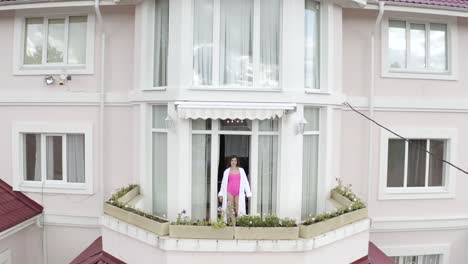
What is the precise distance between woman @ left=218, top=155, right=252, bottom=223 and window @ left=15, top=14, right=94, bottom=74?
7412mm

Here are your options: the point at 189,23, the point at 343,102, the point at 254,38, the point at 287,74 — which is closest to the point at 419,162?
the point at 343,102

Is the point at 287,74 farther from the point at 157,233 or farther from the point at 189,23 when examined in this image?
the point at 157,233

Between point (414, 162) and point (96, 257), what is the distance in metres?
12.6

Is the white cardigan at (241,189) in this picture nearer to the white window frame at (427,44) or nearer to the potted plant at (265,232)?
the potted plant at (265,232)

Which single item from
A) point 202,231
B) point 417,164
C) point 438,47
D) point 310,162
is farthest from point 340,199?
point 438,47

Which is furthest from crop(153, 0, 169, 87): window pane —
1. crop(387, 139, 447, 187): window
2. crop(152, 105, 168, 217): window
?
crop(387, 139, 447, 187): window

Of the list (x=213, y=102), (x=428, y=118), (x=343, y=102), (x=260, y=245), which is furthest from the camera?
(x=428, y=118)

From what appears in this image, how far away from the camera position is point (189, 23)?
41.1 ft

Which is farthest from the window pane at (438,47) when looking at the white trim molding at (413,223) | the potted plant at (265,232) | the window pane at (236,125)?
the potted plant at (265,232)

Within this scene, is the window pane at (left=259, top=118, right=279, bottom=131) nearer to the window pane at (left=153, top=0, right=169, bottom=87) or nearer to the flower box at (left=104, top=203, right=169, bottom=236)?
the window pane at (left=153, top=0, right=169, bottom=87)

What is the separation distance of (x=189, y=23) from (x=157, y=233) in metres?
6.22

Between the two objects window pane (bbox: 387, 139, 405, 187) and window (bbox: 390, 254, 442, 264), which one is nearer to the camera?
window pane (bbox: 387, 139, 405, 187)

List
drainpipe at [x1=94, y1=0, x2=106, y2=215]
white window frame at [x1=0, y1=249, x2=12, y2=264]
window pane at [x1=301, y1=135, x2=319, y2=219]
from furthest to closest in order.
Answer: drainpipe at [x1=94, y1=0, x2=106, y2=215]
white window frame at [x1=0, y1=249, x2=12, y2=264]
window pane at [x1=301, y1=135, x2=319, y2=219]

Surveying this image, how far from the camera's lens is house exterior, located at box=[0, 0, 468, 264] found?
41.6 feet
